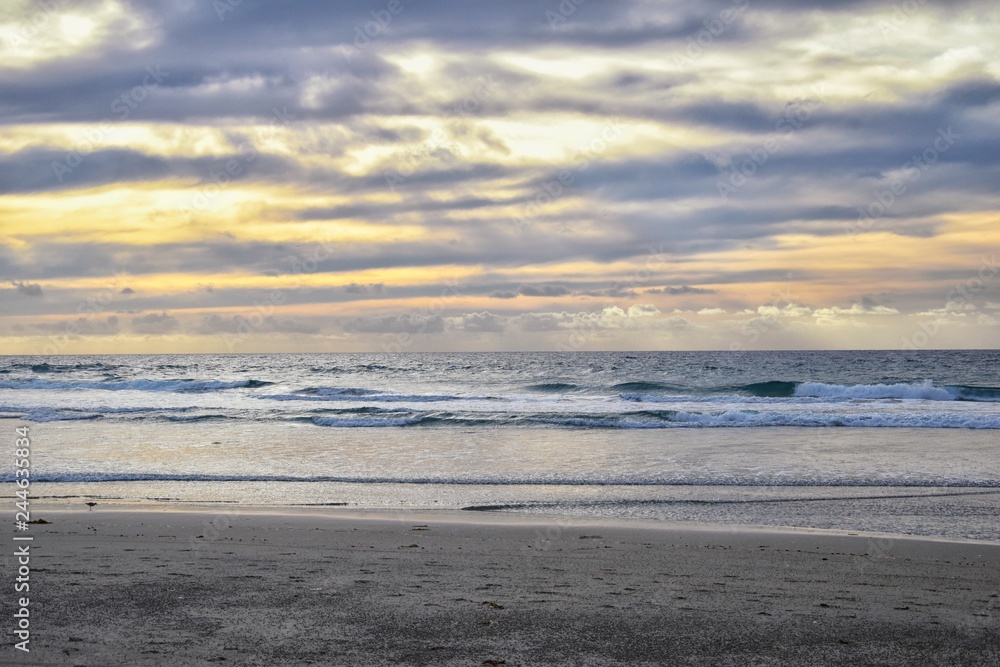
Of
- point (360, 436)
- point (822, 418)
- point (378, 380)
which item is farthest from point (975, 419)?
point (378, 380)

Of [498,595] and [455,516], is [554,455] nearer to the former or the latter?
[455,516]

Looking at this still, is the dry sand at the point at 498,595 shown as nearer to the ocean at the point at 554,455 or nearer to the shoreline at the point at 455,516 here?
the shoreline at the point at 455,516

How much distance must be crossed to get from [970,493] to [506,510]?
331 inches

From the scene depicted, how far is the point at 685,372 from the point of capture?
68750mm

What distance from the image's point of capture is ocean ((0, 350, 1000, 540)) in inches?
500

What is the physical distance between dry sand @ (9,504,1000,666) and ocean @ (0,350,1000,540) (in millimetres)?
2271

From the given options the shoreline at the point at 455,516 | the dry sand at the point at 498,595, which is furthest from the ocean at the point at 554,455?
the dry sand at the point at 498,595

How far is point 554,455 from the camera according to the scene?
19906mm

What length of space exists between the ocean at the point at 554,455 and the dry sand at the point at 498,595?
2.27m

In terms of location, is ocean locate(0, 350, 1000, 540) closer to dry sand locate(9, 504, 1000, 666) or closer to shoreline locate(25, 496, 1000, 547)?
shoreline locate(25, 496, 1000, 547)

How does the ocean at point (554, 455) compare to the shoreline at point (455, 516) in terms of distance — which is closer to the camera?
the shoreline at point (455, 516)

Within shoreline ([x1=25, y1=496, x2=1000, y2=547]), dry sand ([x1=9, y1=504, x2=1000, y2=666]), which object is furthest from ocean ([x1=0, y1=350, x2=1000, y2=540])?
dry sand ([x1=9, y1=504, x2=1000, y2=666])

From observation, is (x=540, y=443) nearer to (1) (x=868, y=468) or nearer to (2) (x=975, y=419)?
(1) (x=868, y=468)

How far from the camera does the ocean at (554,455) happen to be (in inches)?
500
